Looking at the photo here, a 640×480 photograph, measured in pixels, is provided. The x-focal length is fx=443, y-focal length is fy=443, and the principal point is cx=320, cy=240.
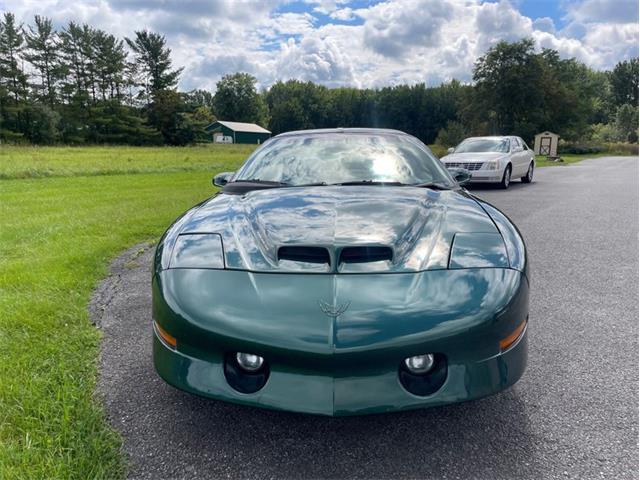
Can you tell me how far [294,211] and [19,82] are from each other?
54.8 metres

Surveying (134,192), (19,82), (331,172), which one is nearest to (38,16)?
(19,82)

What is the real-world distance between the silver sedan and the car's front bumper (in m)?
9.01

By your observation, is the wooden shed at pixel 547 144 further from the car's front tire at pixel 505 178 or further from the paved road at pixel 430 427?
the paved road at pixel 430 427

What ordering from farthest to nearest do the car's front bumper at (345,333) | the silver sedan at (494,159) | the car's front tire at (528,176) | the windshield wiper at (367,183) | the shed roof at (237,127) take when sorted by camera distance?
the shed roof at (237,127) < the car's front tire at (528,176) < the silver sedan at (494,159) < the windshield wiper at (367,183) < the car's front bumper at (345,333)

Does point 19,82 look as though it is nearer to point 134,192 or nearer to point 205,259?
point 134,192

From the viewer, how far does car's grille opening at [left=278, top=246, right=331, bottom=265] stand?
180cm

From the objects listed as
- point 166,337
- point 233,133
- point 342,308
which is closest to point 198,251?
point 166,337

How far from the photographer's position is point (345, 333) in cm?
153

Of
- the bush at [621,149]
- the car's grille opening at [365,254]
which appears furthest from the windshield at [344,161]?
the bush at [621,149]

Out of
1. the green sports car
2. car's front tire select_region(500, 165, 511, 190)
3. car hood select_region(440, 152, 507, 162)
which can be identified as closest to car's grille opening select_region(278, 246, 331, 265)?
the green sports car

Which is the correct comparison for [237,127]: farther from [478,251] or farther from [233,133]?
[478,251]

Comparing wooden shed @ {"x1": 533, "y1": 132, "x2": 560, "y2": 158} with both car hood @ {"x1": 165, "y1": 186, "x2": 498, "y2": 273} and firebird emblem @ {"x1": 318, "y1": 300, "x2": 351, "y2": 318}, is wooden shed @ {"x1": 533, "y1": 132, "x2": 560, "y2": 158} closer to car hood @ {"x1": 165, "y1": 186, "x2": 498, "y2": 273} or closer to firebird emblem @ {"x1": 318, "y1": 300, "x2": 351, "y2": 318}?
car hood @ {"x1": 165, "y1": 186, "x2": 498, "y2": 273}

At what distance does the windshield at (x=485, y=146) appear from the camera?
1176cm

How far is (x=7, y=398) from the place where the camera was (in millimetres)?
2037
